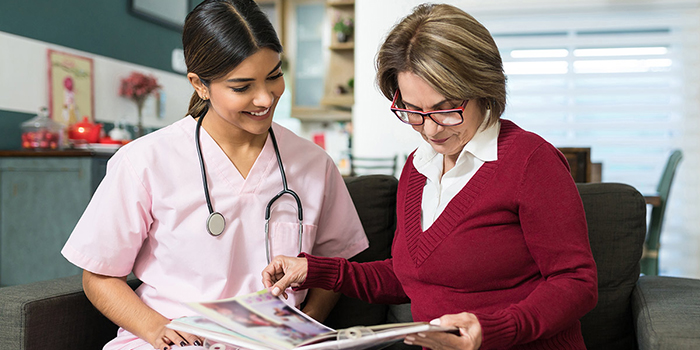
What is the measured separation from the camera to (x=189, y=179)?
1.22 metres

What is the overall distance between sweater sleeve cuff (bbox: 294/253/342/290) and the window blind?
3.34m

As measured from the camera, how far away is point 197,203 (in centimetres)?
120

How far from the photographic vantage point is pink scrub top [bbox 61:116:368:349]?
1161 mm

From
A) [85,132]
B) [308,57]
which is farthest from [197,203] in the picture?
[308,57]

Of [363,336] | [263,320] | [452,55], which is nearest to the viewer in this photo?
[363,336]

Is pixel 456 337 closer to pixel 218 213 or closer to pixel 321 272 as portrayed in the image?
pixel 321 272

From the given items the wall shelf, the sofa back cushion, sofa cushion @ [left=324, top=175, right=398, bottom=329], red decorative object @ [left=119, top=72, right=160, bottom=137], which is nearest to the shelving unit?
the wall shelf

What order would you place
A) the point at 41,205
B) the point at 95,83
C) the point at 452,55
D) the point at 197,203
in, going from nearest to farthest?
the point at 452,55, the point at 197,203, the point at 41,205, the point at 95,83

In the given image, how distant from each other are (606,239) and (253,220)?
2.76ft

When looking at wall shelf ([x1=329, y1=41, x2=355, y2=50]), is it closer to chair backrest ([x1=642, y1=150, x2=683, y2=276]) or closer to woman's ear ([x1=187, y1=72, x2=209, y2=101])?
chair backrest ([x1=642, y1=150, x2=683, y2=276])

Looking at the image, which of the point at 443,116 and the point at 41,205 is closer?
the point at 443,116

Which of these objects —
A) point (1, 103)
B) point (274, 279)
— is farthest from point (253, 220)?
point (1, 103)

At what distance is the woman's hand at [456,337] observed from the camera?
32.4 inches

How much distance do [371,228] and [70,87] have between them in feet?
8.93
